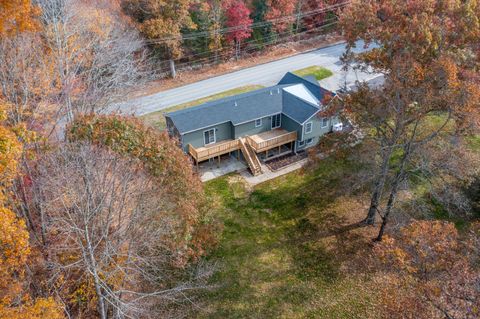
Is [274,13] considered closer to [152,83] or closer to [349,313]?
[152,83]

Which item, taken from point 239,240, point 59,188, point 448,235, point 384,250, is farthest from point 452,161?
point 59,188

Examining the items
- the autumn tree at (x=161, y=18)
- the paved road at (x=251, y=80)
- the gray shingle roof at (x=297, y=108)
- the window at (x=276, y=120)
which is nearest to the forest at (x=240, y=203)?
the gray shingle roof at (x=297, y=108)

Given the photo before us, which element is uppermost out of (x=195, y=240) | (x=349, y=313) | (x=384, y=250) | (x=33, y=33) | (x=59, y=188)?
(x=33, y=33)

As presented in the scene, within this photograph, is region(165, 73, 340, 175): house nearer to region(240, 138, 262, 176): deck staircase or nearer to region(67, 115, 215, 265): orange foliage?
region(240, 138, 262, 176): deck staircase

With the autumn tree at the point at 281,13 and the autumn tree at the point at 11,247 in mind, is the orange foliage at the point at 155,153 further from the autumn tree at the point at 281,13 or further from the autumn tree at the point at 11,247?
the autumn tree at the point at 281,13

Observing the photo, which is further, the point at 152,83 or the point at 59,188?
the point at 152,83

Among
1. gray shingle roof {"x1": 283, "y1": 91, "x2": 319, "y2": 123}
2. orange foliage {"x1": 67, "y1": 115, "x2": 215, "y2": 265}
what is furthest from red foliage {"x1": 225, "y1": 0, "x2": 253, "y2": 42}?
orange foliage {"x1": 67, "y1": 115, "x2": 215, "y2": 265}

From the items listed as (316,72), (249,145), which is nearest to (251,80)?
(316,72)

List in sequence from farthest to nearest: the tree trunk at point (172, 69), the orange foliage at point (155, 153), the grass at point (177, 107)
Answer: the tree trunk at point (172, 69) → the grass at point (177, 107) → the orange foliage at point (155, 153)
